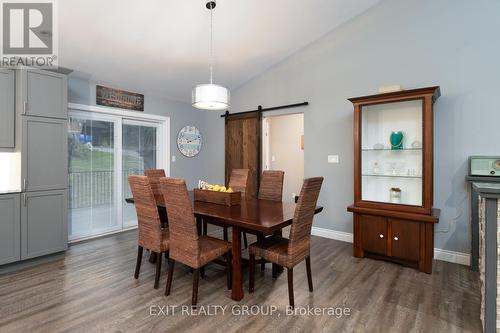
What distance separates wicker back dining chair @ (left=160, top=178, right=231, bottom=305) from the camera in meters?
2.13

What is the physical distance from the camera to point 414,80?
337cm

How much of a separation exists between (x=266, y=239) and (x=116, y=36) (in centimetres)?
297

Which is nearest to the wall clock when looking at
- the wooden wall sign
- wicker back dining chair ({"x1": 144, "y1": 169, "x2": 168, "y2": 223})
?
the wooden wall sign

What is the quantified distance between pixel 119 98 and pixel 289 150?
3.68 meters

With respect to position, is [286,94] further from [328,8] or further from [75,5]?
[75,5]

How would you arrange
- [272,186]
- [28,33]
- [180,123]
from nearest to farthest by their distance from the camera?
[28,33], [272,186], [180,123]

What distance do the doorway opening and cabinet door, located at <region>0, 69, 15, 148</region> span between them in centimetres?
433

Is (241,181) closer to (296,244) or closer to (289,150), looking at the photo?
(296,244)

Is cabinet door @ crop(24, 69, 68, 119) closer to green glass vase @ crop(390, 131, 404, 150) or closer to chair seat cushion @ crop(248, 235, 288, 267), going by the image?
chair seat cushion @ crop(248, 235, 288, 267)

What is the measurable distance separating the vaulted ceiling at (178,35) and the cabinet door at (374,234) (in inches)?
110

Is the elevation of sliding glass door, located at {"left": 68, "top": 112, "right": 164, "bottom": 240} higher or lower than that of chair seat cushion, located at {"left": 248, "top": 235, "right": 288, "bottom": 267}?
higher

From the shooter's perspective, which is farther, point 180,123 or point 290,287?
point 180,123

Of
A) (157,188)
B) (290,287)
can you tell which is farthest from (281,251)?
(157,188)

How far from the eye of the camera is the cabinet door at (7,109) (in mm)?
2893
